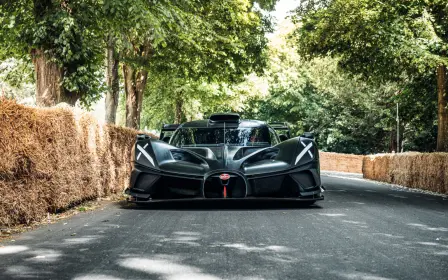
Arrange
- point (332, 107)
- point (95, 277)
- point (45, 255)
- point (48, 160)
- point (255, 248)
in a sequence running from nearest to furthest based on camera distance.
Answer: point (95, 277) < point (45, 255) < point (255, 248) < point (48, 160) < point (332, 107)

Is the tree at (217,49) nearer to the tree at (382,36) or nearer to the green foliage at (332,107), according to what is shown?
the tree at (382,36)

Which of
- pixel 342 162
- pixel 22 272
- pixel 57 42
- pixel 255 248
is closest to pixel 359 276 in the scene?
pixel 255 248

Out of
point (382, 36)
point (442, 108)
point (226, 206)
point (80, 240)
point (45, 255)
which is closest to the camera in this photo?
point (45, 255)

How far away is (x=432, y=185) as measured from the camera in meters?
18.0

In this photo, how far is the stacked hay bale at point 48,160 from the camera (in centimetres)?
688

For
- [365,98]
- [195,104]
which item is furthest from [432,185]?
[365,98]

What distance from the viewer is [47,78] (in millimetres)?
14547

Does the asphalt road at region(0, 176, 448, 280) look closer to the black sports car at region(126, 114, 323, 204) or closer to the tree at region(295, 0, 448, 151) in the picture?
the black sports car at region(126, 114, 323, 204)

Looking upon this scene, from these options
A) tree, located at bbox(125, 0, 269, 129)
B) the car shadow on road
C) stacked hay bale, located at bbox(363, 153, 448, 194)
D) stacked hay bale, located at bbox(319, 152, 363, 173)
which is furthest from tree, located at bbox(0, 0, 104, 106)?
stacked hay bale, located at bbox(319, 152, 363, 173)

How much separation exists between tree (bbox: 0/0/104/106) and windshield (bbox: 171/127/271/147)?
496 cm

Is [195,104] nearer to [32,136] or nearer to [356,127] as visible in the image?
[356,127]

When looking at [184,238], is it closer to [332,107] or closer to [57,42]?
[57,42]

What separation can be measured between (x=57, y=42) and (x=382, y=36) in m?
10.7

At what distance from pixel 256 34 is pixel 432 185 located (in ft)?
33.1
